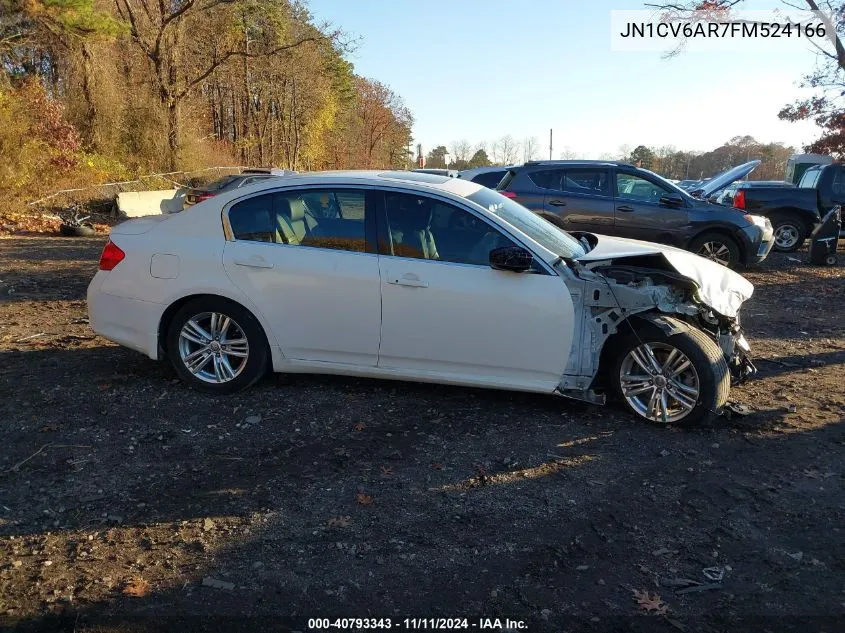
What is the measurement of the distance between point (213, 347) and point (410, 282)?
1.62 metres

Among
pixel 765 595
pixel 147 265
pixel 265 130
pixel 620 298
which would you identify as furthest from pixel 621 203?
pixel 265 130

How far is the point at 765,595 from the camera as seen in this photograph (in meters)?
2.95

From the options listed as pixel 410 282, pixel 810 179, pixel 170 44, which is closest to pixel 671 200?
pixel 810 179

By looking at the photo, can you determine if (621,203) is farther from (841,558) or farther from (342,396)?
(841,558)

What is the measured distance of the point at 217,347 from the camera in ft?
17.0

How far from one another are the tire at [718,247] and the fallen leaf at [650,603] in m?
8.87

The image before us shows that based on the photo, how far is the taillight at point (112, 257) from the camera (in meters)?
5.30

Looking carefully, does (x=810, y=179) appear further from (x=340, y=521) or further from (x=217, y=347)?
(x=340, y=521)

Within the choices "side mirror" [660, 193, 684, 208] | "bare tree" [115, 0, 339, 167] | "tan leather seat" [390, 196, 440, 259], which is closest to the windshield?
"tan leather seat" [390, 196, 440, 259]

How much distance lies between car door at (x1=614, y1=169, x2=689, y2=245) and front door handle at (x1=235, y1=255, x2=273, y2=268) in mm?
7184

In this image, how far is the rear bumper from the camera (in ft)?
17.1

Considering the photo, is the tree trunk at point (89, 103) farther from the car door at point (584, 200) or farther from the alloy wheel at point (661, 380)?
the alloy wheel at point (661, 380)

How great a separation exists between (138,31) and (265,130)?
2106 centimetres

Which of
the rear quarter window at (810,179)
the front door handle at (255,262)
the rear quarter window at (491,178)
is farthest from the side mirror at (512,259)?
the rear quarter window at (810,179)
